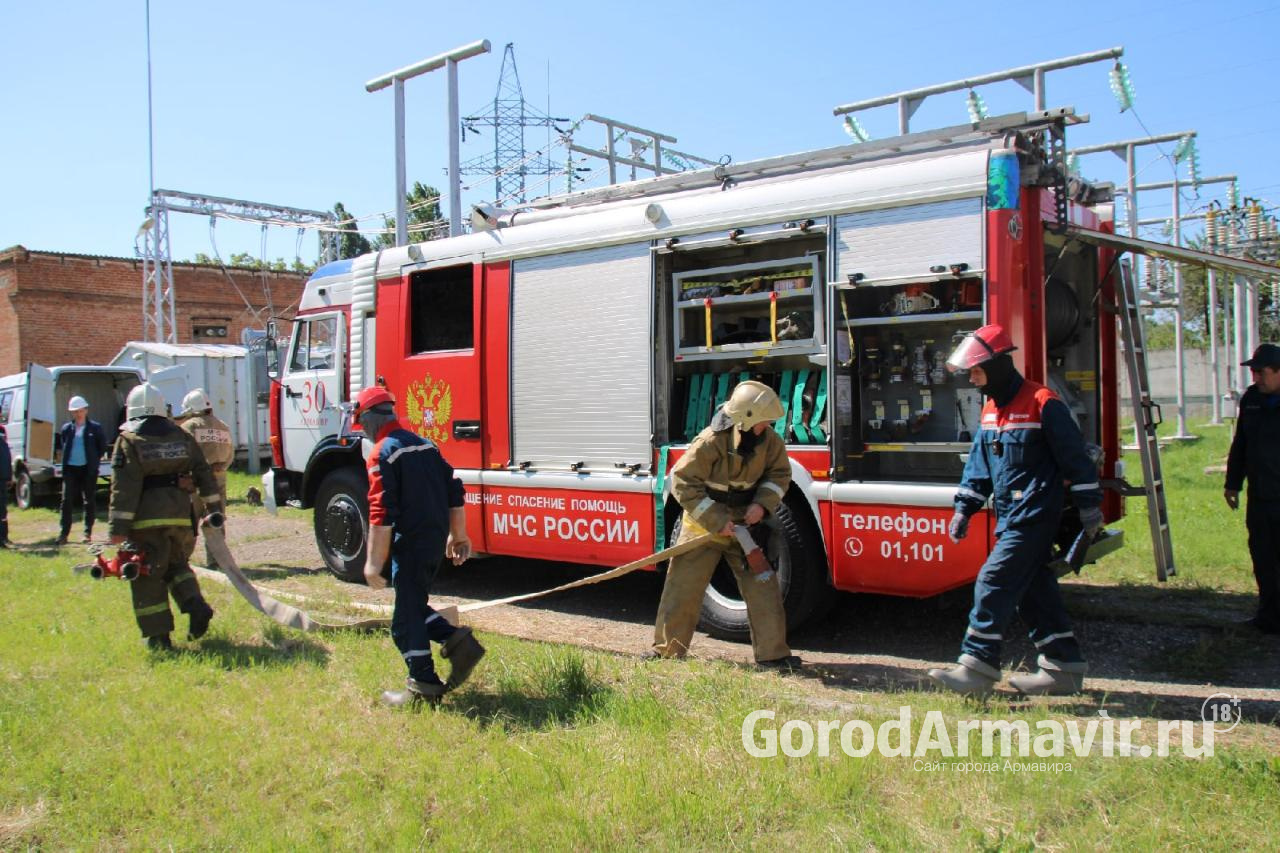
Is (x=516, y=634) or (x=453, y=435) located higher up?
(x=453, y=435)

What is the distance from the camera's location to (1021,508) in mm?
4809

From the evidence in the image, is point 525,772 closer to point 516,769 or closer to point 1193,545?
point 516,769

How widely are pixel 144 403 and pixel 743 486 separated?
158 inches

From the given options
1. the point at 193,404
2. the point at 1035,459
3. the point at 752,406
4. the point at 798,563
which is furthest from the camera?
the point at 193,404

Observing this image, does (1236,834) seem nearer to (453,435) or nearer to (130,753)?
(130,753)

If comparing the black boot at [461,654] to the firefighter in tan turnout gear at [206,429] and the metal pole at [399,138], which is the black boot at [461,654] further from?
the metal pole at [399,138]

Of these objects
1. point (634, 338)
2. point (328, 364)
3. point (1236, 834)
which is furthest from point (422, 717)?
point (328, 364)

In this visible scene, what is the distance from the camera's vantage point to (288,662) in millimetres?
5973

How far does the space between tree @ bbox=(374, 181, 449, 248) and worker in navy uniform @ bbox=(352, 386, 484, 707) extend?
45.8 ft

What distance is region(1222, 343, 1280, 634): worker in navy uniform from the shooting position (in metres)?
6.10

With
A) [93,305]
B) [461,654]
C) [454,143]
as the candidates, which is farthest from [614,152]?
[93,305]

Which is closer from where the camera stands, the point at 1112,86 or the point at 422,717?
Answer: the point at 422,717

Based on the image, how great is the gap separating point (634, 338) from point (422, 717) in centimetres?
296

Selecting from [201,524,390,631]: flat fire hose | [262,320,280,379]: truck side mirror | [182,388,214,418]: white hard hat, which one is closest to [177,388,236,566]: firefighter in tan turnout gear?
[182,388,214,418]: white hard hat
